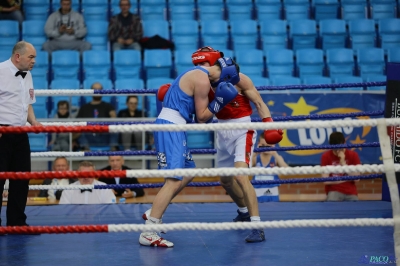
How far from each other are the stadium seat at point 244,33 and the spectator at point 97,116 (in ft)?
8.52

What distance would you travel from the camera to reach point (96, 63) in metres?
8.70

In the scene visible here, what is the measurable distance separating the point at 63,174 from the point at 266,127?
0.95 meters

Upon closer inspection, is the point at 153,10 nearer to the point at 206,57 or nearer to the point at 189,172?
the point at 206,57

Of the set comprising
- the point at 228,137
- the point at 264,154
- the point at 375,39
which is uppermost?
the point at 375,39

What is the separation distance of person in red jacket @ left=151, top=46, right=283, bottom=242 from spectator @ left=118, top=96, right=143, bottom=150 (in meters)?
2.41

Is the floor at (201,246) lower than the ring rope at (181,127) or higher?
lower

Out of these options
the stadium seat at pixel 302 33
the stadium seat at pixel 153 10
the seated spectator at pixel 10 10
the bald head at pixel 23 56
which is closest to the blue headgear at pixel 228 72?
the bald head at pixel 23 56

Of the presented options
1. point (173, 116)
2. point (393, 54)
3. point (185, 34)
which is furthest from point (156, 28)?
point (173, 116)

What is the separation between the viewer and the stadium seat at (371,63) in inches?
357

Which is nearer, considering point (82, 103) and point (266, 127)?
point (266, 127)

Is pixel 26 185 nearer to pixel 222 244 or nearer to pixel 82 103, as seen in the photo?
pixel 222 244

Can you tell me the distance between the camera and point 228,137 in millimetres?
4480

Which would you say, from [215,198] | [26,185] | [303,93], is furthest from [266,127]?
[303,93]

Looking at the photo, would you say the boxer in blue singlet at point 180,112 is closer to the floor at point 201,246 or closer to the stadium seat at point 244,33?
the floor at point 201,246
